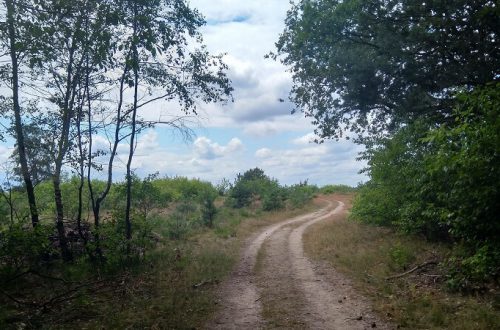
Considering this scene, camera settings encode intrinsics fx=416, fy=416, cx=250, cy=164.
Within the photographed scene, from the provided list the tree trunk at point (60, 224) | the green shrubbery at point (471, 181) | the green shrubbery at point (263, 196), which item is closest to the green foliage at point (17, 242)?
the tree trunk at point (60, 224)

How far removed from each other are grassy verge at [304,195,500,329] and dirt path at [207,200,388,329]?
1.85 feet

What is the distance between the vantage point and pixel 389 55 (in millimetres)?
14992

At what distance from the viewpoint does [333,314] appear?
867 cm

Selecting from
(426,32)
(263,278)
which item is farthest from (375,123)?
(263,278)

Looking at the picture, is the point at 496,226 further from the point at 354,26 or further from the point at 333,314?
the point at 354,26

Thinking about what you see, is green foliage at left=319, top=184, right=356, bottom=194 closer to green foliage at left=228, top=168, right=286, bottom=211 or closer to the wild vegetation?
green foliage at left=228, top=168, right=286, bottom=211

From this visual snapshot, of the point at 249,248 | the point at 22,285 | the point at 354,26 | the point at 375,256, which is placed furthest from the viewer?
the point at 249,248

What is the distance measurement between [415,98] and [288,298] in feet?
30.8

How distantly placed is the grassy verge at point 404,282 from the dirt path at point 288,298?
0.56 metres

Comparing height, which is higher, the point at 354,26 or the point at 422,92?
the point at 354,26

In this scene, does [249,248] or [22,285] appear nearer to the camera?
[22,285]

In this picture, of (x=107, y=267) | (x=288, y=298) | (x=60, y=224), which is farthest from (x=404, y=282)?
(x=60, y=224)

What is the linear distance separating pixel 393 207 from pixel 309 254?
3701 mm

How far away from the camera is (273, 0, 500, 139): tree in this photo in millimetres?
13547
